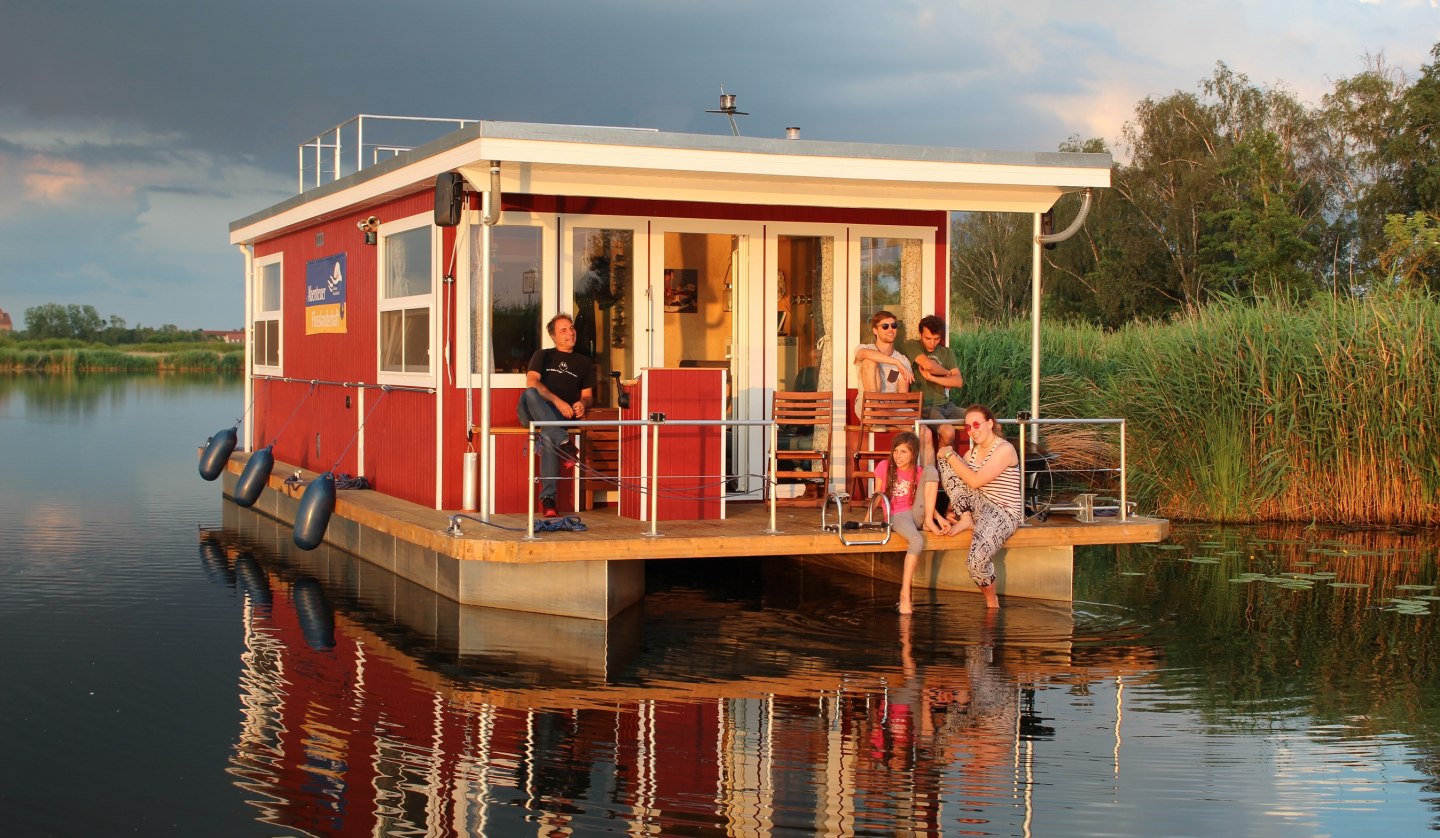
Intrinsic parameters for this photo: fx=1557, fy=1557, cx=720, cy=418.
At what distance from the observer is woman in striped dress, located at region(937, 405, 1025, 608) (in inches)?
412

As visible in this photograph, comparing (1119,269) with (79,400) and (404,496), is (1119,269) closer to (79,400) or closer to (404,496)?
(79,400)

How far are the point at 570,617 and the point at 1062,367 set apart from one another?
11348 mm

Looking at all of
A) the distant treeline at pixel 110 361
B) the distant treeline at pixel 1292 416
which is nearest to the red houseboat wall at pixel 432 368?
the distant treeline at pixel 1292 416

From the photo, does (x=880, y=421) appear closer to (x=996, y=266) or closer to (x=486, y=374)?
(x=486, y=374)

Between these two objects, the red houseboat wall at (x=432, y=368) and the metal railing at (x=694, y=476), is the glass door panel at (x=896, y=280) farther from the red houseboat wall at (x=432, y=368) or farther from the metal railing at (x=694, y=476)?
the metal railing at (x=694, y=476)

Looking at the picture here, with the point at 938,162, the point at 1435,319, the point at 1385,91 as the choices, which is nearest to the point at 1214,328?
the point at 1435,319

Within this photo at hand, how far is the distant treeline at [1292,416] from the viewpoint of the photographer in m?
15.7

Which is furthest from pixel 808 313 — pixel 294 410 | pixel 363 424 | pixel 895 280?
pixel 294 410

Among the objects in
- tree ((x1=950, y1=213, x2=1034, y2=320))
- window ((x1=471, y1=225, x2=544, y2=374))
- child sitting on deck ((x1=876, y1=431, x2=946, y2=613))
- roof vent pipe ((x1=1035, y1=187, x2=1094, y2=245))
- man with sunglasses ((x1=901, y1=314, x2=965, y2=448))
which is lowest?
child sitting on deck ((x1=876, y1=431, x2=946, y2=613))

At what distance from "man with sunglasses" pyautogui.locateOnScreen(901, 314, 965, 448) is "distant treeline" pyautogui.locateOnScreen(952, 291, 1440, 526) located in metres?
3.70

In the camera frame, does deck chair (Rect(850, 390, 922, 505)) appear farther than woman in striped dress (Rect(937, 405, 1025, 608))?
Yes

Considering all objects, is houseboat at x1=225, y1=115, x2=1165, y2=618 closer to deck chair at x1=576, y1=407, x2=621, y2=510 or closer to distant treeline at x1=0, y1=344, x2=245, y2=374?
deck chair at x1=576, y1=407, x2=621, y2=510

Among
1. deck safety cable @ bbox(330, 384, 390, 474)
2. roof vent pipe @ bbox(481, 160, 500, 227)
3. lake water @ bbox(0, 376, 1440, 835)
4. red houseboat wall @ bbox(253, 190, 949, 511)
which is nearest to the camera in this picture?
lake water @ bbox(0, 376, 1440, 835)

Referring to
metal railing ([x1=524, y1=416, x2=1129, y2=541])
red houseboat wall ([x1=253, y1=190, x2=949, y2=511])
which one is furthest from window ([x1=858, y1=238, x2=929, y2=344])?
metal railing ([x1=524, y1=416, x2=1129, y2=541])
